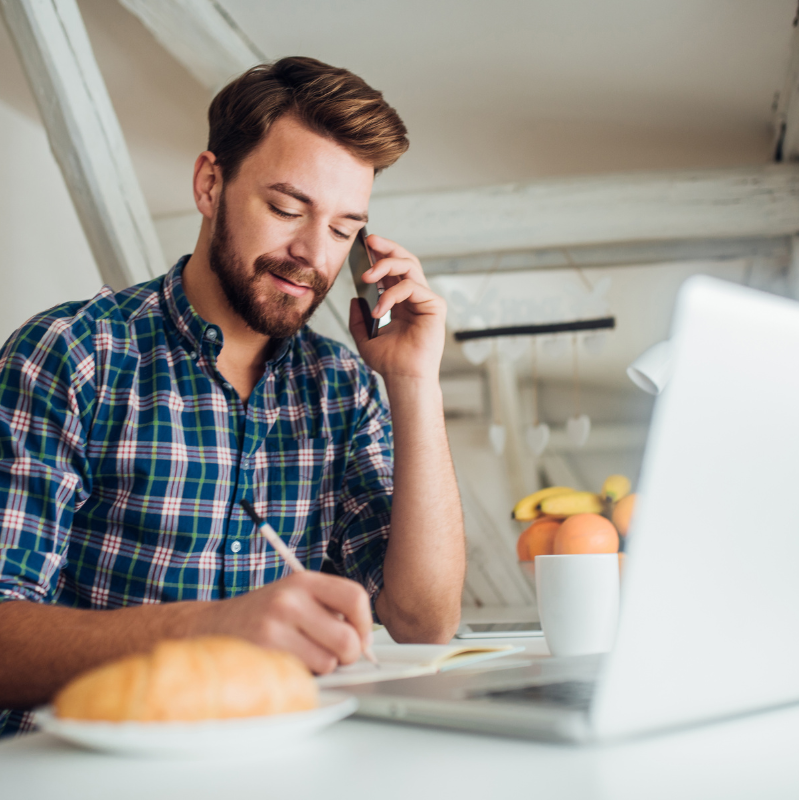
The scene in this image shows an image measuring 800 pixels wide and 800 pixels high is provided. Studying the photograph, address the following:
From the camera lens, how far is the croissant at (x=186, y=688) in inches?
15.9

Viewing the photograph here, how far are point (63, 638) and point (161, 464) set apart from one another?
0.45 meters

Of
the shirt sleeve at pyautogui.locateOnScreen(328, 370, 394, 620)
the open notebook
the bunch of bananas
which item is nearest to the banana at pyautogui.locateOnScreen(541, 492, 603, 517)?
the bunch of bananas

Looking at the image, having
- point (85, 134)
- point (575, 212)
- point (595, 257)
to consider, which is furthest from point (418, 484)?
point (595, 257)

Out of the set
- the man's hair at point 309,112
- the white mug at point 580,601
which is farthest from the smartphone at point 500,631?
the man's hair at point 309,112

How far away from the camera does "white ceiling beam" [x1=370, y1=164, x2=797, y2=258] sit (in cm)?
307

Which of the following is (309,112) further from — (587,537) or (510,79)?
(510,79)

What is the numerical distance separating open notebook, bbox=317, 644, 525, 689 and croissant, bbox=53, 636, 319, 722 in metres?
0.18

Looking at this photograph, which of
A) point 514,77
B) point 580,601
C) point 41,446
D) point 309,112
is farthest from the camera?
point 514,77

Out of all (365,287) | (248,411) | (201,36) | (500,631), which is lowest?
(500,631)

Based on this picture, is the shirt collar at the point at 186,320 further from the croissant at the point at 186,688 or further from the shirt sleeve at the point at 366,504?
the croissant at the point at 186,688

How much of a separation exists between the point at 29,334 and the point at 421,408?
0.62m

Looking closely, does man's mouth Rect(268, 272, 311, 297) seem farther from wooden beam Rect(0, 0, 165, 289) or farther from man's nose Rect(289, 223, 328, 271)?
wooden beam Rect(0, 0, 165, 289)

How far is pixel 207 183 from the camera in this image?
4.81ft

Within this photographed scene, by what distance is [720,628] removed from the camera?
0.42 meters
